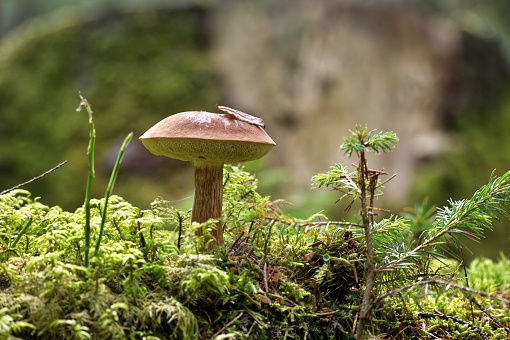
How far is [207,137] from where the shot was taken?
0.96 m

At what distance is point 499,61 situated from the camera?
446 cm

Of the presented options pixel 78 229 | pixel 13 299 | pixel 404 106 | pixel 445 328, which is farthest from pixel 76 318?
pixel 404 106

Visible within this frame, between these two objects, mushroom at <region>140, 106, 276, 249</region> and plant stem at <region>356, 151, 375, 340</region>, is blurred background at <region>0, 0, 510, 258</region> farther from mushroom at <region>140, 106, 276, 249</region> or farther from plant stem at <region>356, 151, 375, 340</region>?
plant stem at <region>356, 151, 375, 340</region>

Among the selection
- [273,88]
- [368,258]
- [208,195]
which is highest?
[273,88]

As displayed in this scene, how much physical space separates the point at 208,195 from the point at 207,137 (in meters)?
0.23

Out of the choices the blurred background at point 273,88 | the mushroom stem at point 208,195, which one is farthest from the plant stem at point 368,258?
the blurred background at point 273,88

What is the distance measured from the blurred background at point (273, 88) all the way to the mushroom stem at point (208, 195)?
9.88 ft

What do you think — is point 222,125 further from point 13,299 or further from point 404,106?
point 404,106

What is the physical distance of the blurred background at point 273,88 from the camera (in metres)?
4.27

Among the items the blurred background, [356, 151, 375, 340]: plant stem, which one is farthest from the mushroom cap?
the blurred background

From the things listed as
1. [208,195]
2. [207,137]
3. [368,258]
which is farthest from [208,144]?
[368,258]

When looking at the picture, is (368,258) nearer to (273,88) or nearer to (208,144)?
(208,144)

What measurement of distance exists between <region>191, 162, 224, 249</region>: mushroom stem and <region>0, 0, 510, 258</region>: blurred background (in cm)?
301

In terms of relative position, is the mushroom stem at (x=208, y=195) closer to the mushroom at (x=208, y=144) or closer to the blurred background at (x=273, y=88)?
the mushroom at (x=208, y=144)
